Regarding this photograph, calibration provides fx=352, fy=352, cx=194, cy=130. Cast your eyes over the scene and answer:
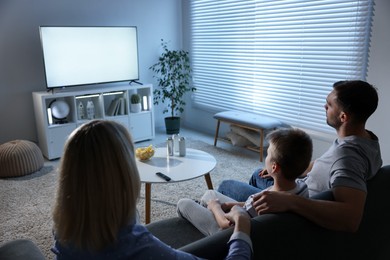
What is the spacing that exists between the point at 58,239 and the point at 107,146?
284 millimetres

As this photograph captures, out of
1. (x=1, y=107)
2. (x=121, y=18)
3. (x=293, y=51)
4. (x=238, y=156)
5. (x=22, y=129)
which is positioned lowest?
(x=238, y=156)

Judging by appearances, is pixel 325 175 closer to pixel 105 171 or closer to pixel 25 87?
pixel 105 171

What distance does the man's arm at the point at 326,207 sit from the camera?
4.01 feet

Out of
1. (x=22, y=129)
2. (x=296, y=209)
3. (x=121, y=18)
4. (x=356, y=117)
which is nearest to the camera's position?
(x=296, y=209)

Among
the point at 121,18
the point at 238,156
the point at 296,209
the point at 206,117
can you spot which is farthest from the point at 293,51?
the point at 296,209

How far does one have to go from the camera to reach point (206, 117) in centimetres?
511

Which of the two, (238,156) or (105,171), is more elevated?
(105,171)

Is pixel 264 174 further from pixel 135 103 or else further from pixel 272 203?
pixel 135 103

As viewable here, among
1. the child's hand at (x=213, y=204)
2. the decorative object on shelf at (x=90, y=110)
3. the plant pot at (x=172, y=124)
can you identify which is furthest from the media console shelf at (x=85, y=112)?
the child's hand at (x=213, y=204)

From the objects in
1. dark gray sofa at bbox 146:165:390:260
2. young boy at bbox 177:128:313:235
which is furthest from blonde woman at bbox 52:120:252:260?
young boy at bbox 177:128:313:235

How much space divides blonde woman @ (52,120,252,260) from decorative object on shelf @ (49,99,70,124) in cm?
330

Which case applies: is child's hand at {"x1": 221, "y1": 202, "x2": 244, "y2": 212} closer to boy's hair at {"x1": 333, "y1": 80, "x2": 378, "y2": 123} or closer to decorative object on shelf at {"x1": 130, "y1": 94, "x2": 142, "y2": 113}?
boy's hair at {"x1": 333, "y1": 80, "x2": 378, "y2": 123}

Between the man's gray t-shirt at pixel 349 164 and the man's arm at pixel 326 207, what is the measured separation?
0.04 metres

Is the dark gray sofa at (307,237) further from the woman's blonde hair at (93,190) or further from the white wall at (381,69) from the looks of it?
the white wall at (381,69)
